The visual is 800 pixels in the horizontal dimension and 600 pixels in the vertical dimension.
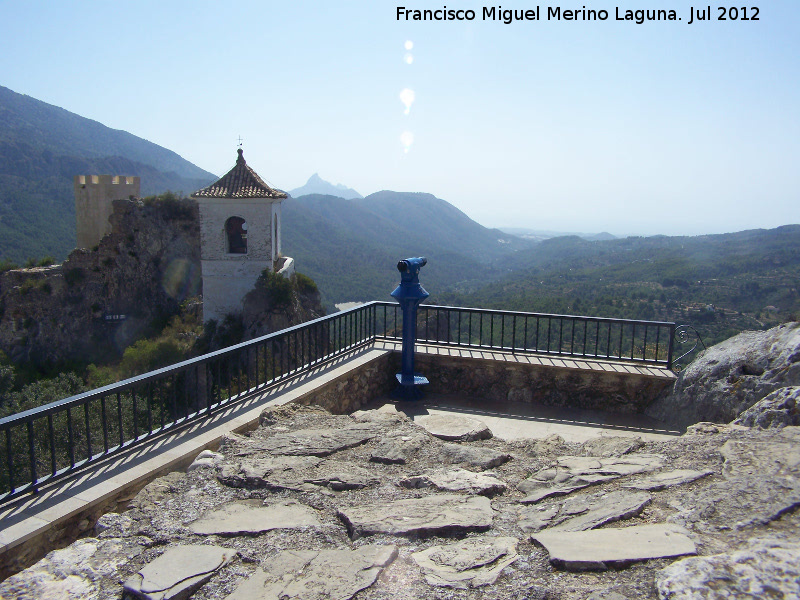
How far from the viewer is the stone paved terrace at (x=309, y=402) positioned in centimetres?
324

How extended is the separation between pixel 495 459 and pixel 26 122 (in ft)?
527

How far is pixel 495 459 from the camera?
158 inches

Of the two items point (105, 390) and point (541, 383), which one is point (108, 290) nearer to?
point (541, 383)

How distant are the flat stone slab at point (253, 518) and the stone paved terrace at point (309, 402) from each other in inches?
35.2

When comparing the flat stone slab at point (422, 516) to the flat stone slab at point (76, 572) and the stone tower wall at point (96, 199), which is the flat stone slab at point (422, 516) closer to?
the flat stone slab at point (76, 572)

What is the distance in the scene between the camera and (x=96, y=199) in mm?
39656

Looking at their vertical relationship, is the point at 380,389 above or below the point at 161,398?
below

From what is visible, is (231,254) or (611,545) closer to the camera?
(611,545)

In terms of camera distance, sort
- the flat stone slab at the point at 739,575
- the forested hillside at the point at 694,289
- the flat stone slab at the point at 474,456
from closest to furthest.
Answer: the flat stone slab at the point at 739,575 → the flat stone slab at the point at 474,456 → the forested hillside at the point at 694,289

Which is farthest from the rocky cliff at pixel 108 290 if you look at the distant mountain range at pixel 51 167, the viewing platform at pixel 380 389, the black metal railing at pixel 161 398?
the viewing platform at pixel 380 389

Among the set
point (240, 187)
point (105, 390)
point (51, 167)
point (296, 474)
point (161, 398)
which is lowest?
point (296, 474)

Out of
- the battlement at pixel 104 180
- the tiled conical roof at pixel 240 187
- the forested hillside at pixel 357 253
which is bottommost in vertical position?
the forested hillside at pixel 357 253

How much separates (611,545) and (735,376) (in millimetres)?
3909

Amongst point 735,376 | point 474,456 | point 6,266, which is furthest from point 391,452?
point 6,266
